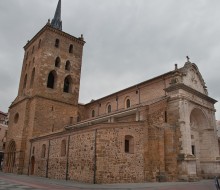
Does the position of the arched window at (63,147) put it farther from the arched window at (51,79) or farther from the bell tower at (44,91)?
the arched window at (51,79)

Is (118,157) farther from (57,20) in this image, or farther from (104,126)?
(57,20)

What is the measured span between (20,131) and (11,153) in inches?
147

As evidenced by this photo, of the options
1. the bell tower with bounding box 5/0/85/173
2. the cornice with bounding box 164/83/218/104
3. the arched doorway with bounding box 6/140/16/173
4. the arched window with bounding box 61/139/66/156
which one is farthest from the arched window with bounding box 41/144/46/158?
the cornice with bounding box 164/83/218/104

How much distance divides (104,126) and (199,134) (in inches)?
491

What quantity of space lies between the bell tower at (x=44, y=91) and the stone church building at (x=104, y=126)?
12 centimetres

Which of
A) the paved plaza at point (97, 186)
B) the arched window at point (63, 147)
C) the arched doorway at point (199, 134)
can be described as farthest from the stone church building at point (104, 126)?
the paved plaza at point (97, 186)

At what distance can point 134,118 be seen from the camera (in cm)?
2300

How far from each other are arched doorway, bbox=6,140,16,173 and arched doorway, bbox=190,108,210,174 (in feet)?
72.8

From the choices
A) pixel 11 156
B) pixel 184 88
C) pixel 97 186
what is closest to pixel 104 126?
pixel 97 186

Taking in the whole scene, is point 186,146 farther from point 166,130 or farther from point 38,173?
point 38,173

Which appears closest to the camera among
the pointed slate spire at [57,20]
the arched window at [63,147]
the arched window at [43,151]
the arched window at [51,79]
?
the arched window at [63,147]

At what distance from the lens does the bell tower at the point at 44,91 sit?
3098cm

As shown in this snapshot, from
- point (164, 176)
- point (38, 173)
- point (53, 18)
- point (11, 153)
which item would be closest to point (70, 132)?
point (38, 173)

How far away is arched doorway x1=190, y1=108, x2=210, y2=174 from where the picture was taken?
25.5 meters
